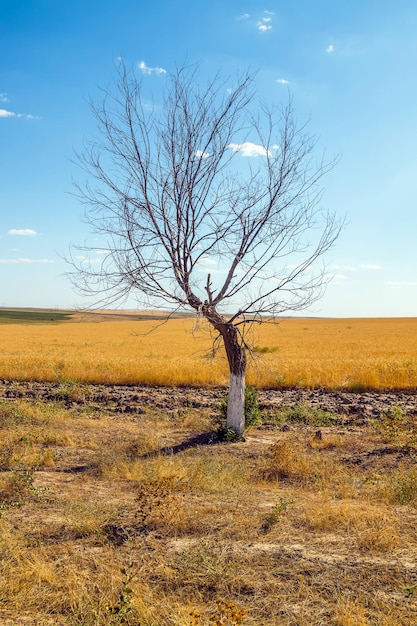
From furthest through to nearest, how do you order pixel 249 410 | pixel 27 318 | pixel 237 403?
pixel 27 318
pixel 249 410
pixel 237 403

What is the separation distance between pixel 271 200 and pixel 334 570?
276 inches

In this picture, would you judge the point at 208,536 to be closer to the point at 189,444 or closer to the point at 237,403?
the point at 189,444

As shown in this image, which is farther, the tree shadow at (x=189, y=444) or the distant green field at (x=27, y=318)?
the distant green field at (x=27, y=318)

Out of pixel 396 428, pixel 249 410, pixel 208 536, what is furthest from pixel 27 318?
pixel 208 536

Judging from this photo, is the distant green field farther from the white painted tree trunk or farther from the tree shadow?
the white painted tree trunk

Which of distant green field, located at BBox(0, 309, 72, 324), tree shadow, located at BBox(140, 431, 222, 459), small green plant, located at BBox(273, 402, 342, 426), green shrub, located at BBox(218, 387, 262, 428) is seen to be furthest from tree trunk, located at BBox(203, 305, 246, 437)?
distant green field, located at BBox(0, 309, 72, 324)

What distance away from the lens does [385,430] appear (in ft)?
36.3

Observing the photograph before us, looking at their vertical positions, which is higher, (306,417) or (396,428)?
(396,428)

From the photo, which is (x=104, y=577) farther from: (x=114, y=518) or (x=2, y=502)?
(x=2, y=502)

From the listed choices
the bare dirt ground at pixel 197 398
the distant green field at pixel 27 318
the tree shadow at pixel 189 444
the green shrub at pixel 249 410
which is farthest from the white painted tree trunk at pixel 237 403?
the distant green field at pixel 27 318

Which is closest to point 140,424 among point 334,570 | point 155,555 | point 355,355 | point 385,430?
point 385,430

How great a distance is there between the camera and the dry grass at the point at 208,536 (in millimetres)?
4168

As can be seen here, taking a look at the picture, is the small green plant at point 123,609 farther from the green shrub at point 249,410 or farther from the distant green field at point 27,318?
the distant green field at point 27,318

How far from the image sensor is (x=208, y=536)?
5527mm
